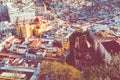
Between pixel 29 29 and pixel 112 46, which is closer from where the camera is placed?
pixel 112 46

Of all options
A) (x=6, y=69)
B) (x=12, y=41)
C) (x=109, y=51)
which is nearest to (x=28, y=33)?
(x=12, y=41)

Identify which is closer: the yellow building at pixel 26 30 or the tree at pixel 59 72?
→ the tree at pixel 59 72

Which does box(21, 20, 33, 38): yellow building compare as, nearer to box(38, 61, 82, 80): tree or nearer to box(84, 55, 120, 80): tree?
box(38, 61, 82, 80): tree

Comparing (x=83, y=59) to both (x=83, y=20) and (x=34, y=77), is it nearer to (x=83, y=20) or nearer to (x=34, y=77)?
(x=34, y=77)

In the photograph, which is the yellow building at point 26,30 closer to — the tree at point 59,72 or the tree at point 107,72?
the tree at point 59,72

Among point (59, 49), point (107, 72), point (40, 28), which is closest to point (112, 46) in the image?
point (59, 49)

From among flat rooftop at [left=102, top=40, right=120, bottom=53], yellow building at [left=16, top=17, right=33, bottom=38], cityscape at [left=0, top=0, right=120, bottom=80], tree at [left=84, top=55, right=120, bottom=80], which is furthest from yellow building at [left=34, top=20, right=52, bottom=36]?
tree at [left=84, top=55, right=120, bottom=80]

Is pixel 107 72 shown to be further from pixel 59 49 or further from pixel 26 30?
pixel 26 30

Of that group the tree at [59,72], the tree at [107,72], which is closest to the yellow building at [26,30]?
the tree at [59,72]
